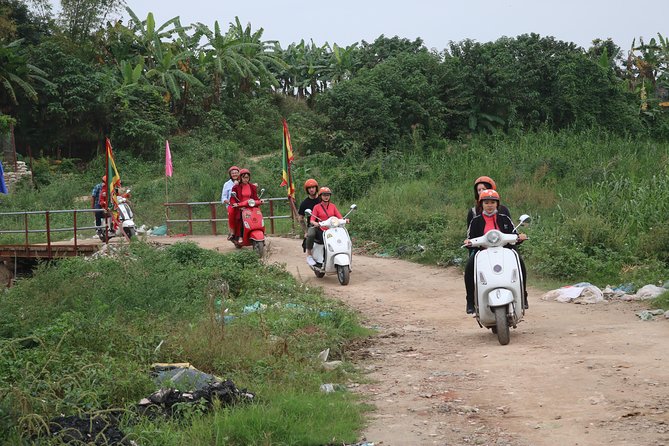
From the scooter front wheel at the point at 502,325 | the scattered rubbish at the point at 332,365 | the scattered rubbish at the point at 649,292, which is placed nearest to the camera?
the scattered rubbish at the point at 332,365

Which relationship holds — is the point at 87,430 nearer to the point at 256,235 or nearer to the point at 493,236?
the point at 493,236

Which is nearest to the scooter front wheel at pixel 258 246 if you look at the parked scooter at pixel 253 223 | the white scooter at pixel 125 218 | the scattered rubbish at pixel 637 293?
the parked scooter at pixel 253 223

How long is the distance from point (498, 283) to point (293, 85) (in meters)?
44.3

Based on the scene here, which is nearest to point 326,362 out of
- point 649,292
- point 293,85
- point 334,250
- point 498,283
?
point 498,283

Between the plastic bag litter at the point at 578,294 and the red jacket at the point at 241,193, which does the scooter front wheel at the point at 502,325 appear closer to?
the plastic bag litter at the point at 578,294

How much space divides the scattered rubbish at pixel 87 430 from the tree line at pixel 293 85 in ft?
90.8

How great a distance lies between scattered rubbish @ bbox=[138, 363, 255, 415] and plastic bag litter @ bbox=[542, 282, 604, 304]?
728cm

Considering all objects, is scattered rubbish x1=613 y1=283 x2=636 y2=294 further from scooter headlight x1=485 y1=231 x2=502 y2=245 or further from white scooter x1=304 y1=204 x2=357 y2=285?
white scooter x1=304 y1=204 x2=357 y2=285

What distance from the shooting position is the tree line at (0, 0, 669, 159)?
34969 mm

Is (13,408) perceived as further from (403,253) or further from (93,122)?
(93,122)

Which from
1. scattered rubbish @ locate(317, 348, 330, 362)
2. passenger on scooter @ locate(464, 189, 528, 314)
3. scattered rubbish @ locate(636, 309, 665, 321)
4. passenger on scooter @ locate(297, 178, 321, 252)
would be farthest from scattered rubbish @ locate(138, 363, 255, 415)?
passenger on scooter @ locate(297, 178, 321, 252)

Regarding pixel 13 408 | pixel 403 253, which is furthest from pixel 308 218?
pixel 13 408

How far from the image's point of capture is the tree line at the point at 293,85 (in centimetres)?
3497

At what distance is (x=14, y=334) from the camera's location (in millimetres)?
9078
